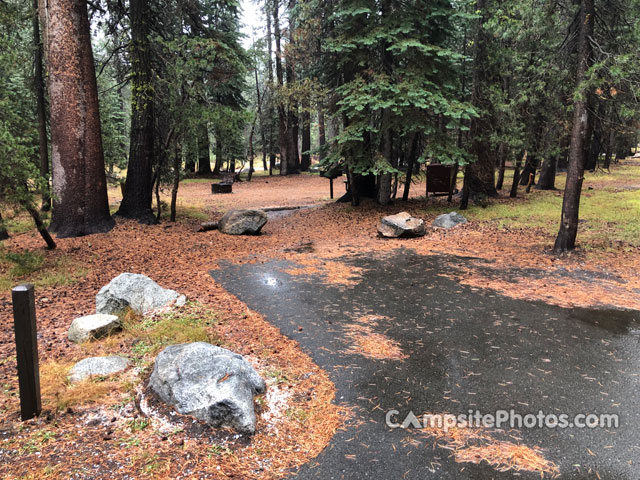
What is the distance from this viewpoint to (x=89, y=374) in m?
4.01

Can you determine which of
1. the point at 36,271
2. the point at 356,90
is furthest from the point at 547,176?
the point at 36,271

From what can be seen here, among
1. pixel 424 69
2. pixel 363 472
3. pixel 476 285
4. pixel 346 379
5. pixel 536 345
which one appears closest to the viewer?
pixel 363 472

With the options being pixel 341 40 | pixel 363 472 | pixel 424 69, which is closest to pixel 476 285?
pixel 363 472

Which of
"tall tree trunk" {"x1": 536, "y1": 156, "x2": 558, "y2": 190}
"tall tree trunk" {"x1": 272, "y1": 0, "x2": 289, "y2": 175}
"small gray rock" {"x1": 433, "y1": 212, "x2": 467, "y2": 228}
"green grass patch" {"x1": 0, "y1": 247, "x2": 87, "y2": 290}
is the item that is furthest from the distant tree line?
"tall tree trunk" {"x1": 272, "y1": 0, "x2": 289, "y2": 175}

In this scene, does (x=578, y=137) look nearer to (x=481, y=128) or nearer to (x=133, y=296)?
(x=481, y=128)

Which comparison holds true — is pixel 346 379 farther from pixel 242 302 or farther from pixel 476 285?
pixel 476 285

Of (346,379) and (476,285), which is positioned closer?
(346,379)

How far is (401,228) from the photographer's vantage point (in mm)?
11398

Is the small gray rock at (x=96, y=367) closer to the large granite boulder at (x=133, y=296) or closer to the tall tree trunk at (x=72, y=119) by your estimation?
the large granite boulder at (x=133, y=296)

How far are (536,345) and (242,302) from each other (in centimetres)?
409

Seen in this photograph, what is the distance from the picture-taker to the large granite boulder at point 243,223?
39.2ft

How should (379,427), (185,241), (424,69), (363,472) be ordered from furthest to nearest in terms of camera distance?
(424,69)
(185,241)
(379,427)
(363,472)

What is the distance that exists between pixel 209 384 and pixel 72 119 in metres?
8.99

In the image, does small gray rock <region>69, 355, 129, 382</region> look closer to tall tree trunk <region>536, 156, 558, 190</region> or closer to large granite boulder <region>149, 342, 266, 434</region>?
large granite boulder <region>149, 342, 266, 434</region>
